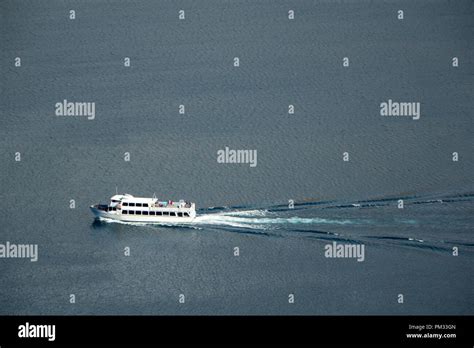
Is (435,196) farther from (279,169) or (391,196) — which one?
(279,169)

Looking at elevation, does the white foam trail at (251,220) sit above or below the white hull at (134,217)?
below

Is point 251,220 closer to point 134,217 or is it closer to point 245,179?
point 245,179

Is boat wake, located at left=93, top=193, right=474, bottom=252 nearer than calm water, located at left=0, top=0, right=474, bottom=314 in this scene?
No

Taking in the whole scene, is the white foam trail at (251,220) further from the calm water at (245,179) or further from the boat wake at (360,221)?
the calm water at (245,179)

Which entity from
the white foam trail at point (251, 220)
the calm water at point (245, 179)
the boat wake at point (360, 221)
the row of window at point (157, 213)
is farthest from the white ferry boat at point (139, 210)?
the white foam trail at point (251, 220)

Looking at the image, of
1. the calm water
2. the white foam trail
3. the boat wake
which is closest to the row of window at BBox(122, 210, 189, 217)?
the boat wake

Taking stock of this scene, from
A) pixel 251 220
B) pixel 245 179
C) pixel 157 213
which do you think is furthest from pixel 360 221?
pixel 157 213

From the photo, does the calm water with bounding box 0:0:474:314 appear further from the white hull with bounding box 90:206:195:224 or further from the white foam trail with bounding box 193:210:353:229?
the white hull with bounding box 90:206:195:224
